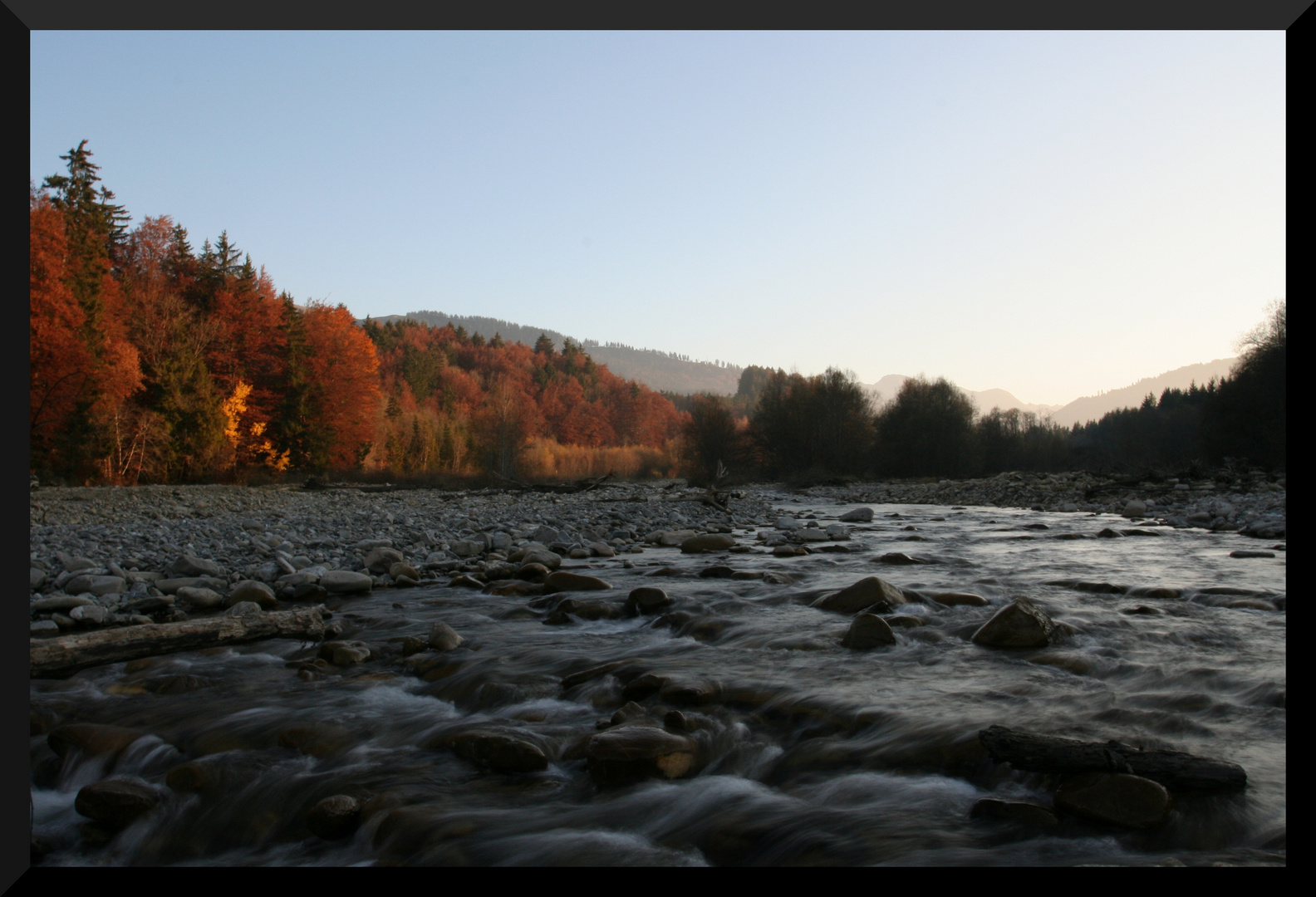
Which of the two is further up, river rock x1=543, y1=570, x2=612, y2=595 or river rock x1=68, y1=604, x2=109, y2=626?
river rock x1=68, y1=604, x2=109, y2=626

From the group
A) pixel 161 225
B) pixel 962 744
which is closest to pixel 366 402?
pixel 161 225

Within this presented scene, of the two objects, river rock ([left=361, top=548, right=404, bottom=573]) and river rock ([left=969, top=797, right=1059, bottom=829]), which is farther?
river rock ([left=361, top=548, right=404, bottom=573])

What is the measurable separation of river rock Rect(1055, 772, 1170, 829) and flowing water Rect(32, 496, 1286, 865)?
45 mm

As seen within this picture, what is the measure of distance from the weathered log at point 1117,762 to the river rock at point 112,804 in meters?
2.87

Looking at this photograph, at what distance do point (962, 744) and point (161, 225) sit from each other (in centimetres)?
4145

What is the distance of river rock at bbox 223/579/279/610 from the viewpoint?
5.11 m

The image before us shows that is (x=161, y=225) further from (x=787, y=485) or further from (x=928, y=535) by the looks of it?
(x=928, y=535)

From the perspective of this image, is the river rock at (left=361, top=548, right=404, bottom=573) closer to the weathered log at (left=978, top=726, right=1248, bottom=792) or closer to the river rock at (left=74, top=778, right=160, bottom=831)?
the river rock at (left=74, top=778, right=160, bottom=831)

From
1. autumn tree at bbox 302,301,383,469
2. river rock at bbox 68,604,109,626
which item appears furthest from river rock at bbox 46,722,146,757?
autumn tree at bbox 302,301,383,469

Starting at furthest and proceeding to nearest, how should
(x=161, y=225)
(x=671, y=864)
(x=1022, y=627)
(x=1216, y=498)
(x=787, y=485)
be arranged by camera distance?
(x=787, y=485), (x=161, y=225), (x=1216, y=498), (x=1022, y=627), (x=671, y=864)

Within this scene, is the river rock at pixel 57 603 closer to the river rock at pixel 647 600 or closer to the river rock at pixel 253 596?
the river rock at pixel 253 596

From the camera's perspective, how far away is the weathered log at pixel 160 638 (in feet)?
11.5
